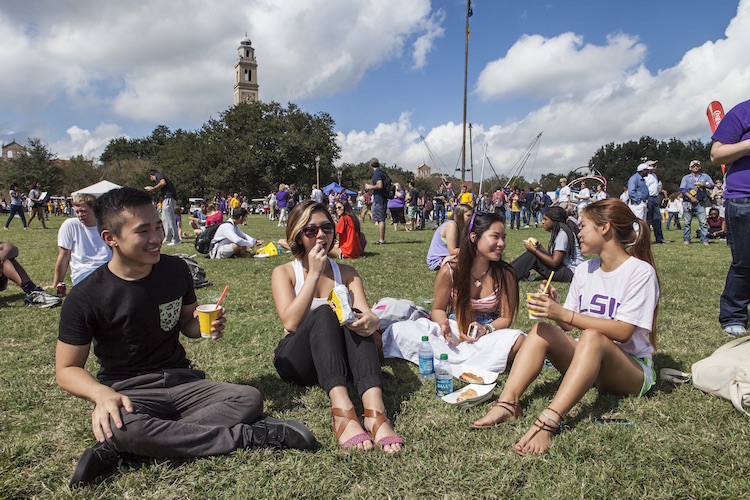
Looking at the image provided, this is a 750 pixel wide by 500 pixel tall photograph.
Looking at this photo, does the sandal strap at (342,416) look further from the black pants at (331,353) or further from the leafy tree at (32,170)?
the leafy tree at (32,170)

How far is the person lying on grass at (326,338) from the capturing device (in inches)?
104

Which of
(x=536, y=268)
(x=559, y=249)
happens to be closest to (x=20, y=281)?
(x=536, y=268)

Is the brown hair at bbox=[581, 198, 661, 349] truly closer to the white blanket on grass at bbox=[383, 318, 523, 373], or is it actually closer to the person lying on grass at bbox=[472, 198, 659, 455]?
Result: the person lying on grass at bbox=[472, 198, 659, 455]

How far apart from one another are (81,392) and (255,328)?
106 inches

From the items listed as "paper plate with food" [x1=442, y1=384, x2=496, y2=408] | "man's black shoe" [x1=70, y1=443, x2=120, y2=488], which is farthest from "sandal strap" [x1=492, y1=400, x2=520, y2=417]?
"man's black shoe" [x1=70, y1=443, x2=120, y2=488]

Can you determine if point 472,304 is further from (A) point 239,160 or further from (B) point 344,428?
(A) point 239,160

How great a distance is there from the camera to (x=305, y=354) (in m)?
3.11

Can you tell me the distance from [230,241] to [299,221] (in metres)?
7.44

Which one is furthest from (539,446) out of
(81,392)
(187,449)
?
(81,392)

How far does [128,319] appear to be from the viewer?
8.15 ft

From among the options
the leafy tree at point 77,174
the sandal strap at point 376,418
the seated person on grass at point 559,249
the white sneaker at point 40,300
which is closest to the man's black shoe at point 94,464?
the sandal strap at point 376,418

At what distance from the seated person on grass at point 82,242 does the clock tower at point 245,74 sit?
366 feet

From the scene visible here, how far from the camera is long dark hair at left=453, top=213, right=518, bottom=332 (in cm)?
377

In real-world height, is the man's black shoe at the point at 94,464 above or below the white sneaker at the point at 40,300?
below
